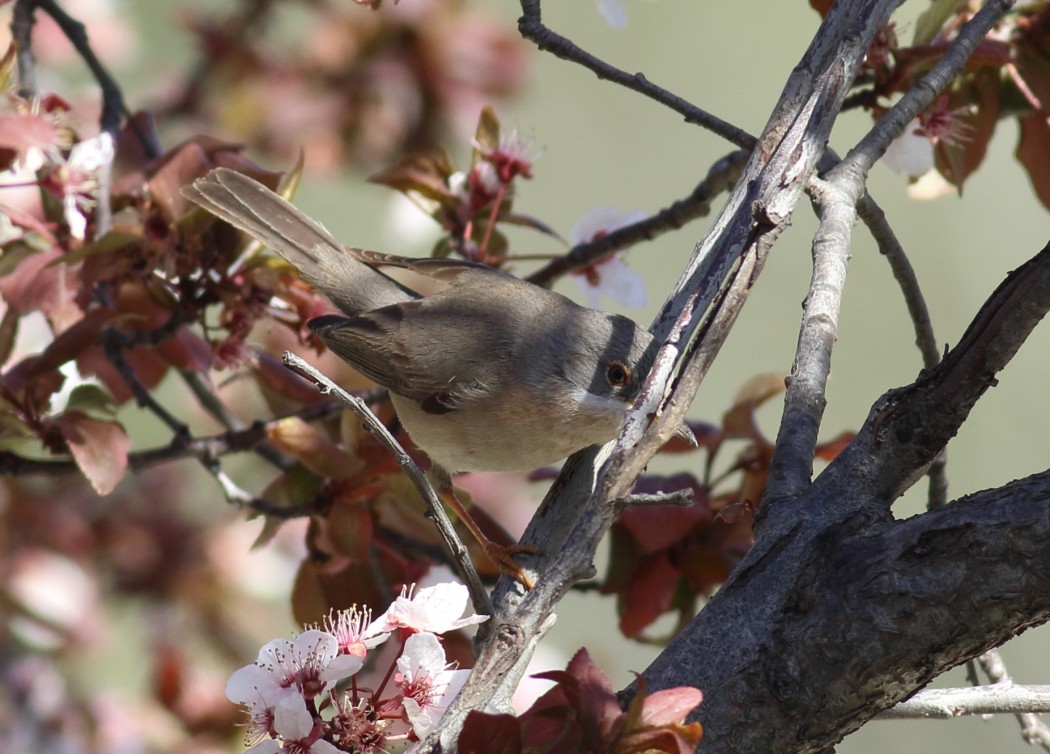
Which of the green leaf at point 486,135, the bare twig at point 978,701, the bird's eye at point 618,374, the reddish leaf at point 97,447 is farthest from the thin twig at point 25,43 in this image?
the bare twig at point 978,701

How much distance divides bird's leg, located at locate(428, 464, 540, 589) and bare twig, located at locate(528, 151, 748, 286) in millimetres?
678

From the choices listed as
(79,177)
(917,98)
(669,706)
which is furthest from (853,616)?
(79,177)

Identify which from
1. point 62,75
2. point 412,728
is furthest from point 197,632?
point 62,75

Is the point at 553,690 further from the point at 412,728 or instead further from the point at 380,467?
the point at 380,467

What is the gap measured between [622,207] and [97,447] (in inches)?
160

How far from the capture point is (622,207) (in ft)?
20.0

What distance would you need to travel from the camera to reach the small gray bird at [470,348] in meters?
2.76

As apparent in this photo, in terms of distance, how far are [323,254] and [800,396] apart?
170 centimetres

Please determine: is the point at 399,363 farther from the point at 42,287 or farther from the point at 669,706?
the point at 669,706

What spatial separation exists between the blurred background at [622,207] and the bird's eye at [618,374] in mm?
715

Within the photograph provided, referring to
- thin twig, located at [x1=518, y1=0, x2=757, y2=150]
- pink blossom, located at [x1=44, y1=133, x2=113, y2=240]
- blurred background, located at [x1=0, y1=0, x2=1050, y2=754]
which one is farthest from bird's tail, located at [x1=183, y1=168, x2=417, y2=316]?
thin twig, located at [x1=518, y1=0, x2=757, y2=150]

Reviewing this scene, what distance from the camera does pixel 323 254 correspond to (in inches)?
124

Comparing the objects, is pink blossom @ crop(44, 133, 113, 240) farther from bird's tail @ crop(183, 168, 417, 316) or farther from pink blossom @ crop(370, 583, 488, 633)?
pink blossom @ crop(370, 583, 488, 633)

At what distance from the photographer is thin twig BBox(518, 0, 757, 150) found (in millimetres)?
2295
